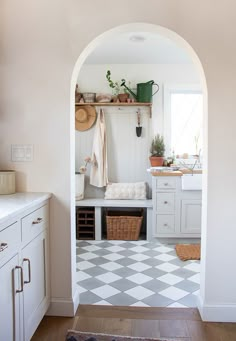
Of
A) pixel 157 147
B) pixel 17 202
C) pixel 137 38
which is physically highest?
pixel 137 38

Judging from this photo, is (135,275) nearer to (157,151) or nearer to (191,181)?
(191,181)

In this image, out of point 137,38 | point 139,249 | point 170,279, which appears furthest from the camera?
point 139,249

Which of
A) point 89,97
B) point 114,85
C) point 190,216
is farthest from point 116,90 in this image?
point 190,216

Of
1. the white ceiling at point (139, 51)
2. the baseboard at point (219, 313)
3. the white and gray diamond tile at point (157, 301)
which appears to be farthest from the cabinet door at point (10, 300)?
the white ceiling at point (139, 51)

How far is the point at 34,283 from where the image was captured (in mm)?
1925

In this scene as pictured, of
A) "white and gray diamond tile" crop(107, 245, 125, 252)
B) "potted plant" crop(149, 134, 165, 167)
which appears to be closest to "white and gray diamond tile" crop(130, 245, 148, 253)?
"white and gray diamond tile" crop(107, 245, 125, 252)

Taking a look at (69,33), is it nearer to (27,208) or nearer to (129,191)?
(27,208)

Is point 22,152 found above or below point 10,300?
above

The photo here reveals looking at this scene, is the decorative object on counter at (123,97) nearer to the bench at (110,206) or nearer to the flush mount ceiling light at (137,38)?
the flush mount ceiling light at (137,38)

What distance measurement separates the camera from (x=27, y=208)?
1774 mm

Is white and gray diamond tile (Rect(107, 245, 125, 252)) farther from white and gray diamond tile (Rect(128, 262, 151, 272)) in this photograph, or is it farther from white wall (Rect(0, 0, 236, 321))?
white wall (Rect(0, 0, 236, 321))

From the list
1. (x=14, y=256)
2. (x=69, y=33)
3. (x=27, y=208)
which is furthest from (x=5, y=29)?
(x=14, y=256)

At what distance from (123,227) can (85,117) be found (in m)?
1.59

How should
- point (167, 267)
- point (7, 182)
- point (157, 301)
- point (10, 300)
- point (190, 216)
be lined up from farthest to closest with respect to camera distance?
point (190, 216) < point (167, 267) < point (157, 301) < point (7, 182) < point (10, 300)
